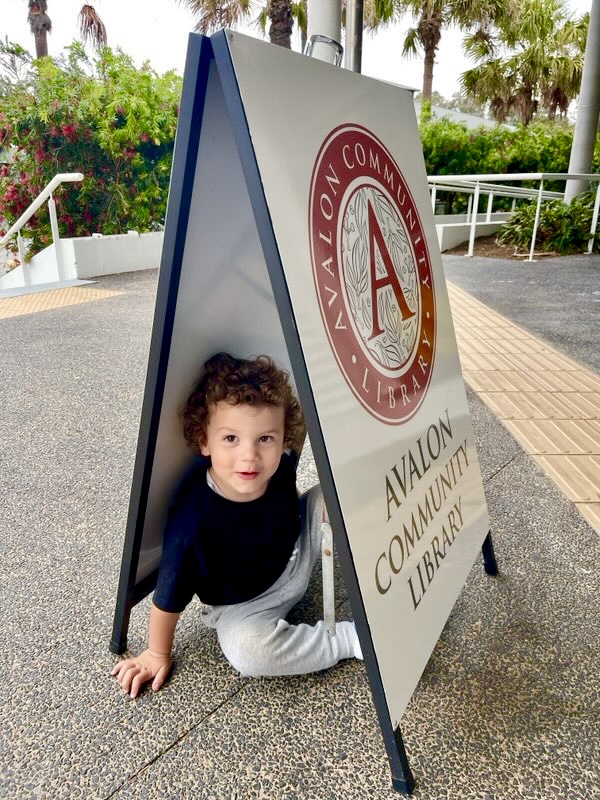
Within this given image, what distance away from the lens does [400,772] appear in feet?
3.82

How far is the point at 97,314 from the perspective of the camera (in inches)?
214

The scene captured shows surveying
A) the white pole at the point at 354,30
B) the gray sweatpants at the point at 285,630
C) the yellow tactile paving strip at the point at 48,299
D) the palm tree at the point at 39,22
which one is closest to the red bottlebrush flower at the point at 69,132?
the yellow tactile paving strip at the point at 48,299

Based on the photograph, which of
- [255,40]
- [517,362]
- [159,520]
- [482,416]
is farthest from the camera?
[517,362]

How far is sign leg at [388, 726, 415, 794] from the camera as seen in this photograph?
1.16 m

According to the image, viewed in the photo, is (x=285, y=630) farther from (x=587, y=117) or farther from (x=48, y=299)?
(x=587, y=117)

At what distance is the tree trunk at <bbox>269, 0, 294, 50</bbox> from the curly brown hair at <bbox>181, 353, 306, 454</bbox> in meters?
11.0

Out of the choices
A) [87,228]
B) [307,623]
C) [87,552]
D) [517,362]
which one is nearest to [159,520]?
[307,623]

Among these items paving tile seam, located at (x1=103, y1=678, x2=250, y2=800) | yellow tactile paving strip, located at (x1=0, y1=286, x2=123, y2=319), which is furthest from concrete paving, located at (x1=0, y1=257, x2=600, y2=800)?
yellow tactile paving strip, located at (x1=0, y1=286, x2=123, y2=319)

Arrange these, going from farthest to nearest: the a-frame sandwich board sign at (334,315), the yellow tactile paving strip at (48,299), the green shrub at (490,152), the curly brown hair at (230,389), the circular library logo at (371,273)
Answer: the green shrub at (490,152) < the yellow tactile paving strip at (48,299) < the curly brown hair at (230,389) < the circular library logo at (371,273) < the a-frame sandwich board sign at (334,315)

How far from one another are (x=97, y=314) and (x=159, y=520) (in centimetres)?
434

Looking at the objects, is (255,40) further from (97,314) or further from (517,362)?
(97,314)

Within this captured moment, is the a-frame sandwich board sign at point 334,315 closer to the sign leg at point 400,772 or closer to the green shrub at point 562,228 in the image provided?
the sign leg at point 400,772

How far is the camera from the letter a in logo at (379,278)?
1231mm

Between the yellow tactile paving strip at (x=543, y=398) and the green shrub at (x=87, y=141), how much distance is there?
195 inches
